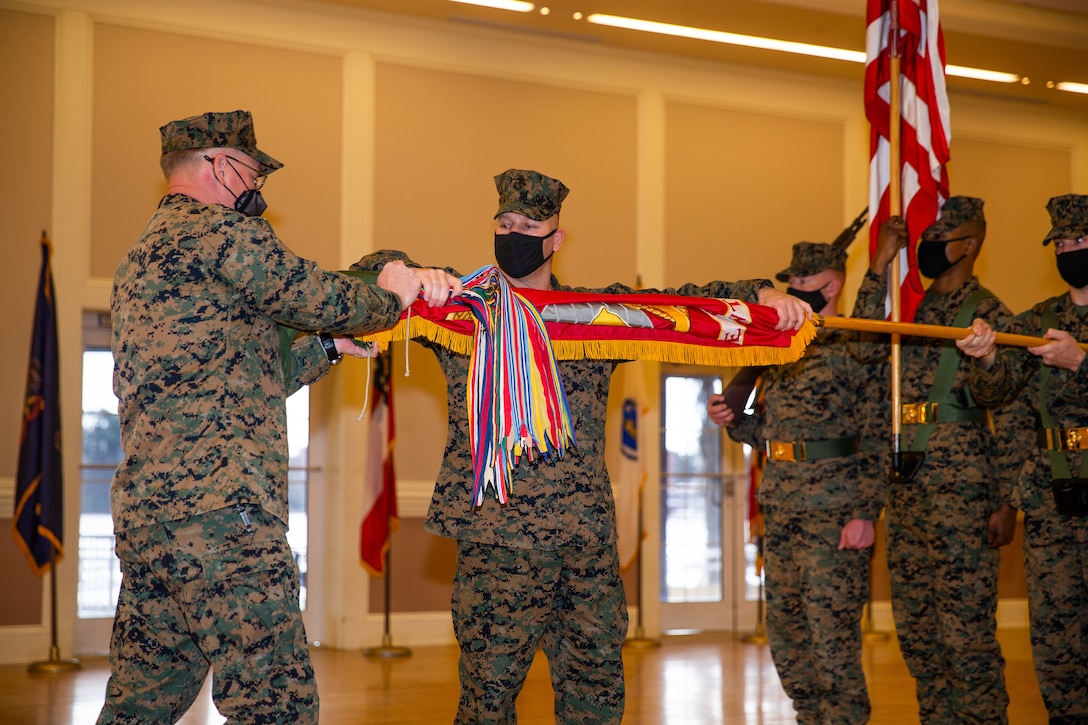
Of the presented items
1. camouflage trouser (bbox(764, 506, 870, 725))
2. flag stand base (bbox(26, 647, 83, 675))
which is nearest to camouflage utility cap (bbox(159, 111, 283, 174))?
camouflage trouser (bbox(764, 506, 870, 725))

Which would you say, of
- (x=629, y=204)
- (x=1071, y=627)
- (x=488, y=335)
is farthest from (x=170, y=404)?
(x=629, y=204)

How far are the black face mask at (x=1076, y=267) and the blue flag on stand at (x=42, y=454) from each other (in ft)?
17.1

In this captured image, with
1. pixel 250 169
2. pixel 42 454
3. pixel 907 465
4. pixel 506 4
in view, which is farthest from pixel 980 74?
pixel 250 169

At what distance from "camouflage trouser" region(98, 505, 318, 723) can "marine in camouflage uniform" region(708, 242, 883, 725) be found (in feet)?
7.38

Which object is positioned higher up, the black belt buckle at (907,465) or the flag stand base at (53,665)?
the black belt buckle at (907,465)

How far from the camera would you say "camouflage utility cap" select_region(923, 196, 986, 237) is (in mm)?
4152

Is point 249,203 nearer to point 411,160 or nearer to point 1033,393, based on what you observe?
point 1033,393

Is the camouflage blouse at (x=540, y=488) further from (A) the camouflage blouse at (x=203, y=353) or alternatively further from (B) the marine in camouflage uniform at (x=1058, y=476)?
(B) the marine in camouflage uniform at (x=1058, y=476)

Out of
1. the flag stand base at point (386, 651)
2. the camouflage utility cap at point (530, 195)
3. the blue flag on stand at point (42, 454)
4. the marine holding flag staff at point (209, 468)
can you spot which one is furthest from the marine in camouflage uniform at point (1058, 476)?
the blue flag on stand at point (42, 454)

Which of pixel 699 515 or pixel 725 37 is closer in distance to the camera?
pixel 725 37

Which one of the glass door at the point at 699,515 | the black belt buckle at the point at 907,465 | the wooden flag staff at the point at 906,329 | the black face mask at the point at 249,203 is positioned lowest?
the glass door at the point at 699,515

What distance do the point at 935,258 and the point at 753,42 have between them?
4041 millimetres

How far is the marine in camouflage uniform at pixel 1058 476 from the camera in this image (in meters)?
3.79

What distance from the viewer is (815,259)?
4297 millimetres
